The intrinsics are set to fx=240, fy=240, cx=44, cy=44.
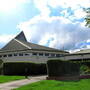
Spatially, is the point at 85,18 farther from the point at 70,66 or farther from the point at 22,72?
the point at 22,72

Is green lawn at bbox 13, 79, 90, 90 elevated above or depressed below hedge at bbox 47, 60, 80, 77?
below

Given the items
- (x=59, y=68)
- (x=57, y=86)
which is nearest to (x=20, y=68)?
(x=59, y=68)

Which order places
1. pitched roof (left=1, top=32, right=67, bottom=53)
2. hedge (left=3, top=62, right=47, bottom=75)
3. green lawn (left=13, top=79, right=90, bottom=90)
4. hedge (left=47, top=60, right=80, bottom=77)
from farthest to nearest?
pitched roof (left=1, top=32, right=67, bottom=53) → hedge (left=3, top=62, right=47, bottom=75) → hedge (left=47, top=60, right=80, bottom=77) → green lawn (left=13, top=79, right=90, bottom=90)

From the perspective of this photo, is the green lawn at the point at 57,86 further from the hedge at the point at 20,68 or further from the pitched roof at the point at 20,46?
the pitched roof at the point at 20,46

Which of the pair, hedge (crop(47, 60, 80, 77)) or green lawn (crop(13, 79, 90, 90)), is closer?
green lawn (crop(13, 79, 90, 90))

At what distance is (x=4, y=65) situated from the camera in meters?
32.5

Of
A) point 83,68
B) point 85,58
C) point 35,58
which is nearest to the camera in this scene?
point 83,68

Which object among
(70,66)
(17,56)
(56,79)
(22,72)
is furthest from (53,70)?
(17,56)

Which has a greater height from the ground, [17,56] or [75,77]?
[17,56]

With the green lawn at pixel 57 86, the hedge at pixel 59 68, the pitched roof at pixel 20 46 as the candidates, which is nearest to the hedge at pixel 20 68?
the hedge at pixel 59 68

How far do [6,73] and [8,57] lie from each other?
15.8 m

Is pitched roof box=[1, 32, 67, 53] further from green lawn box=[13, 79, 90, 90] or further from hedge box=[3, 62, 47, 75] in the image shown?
green lawn box=[13, 79, 90, 90]

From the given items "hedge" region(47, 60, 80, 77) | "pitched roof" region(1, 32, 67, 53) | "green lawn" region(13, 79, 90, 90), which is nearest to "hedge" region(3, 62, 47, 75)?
"hedge" region(47, 60, 80, 77)

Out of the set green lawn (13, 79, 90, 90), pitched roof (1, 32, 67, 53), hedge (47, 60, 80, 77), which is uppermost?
pitched roof (1, 32, 67, 53)
